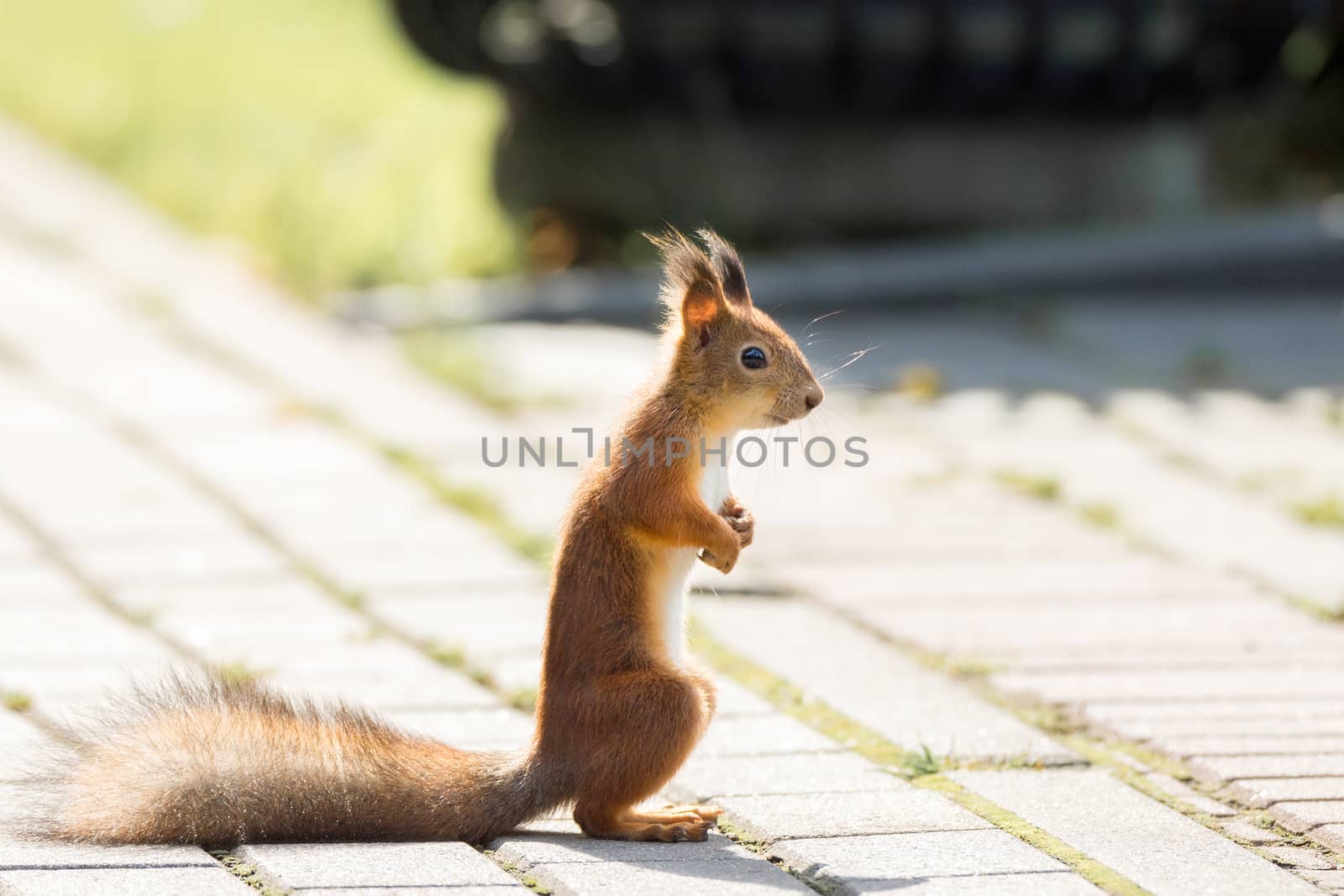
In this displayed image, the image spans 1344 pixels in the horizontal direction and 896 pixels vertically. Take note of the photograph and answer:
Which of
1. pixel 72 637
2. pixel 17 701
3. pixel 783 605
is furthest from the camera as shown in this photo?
pixel 783 605

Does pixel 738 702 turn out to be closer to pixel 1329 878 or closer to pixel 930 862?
pixel 930 862

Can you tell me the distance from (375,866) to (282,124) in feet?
34.2

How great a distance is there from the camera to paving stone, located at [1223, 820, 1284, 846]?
11.5 feet

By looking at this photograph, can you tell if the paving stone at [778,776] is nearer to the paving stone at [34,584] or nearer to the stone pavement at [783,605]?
the stone pavement at [783,605]

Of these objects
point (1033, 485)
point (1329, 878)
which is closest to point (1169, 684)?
point (1329, 878)

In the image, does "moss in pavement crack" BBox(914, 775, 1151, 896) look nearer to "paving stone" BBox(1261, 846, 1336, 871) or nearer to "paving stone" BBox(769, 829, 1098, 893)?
"paving stone" BBox(769, 829, 1098, 893)

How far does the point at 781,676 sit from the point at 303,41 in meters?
13.2

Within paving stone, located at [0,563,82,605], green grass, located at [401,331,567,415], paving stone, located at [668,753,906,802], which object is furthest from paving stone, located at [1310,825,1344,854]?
green grass, located at [401,331,567,415]

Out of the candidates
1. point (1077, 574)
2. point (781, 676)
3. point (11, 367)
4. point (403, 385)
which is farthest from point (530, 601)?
point (11, 367)

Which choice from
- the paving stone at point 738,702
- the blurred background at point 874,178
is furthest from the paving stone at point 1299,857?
the blurred background at point 874,178

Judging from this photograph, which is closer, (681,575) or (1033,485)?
(681,575)

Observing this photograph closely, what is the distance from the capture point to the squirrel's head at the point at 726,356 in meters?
3.77

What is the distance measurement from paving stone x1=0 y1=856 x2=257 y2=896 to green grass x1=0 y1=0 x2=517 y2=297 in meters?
6.14

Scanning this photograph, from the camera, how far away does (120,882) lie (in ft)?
10.3
